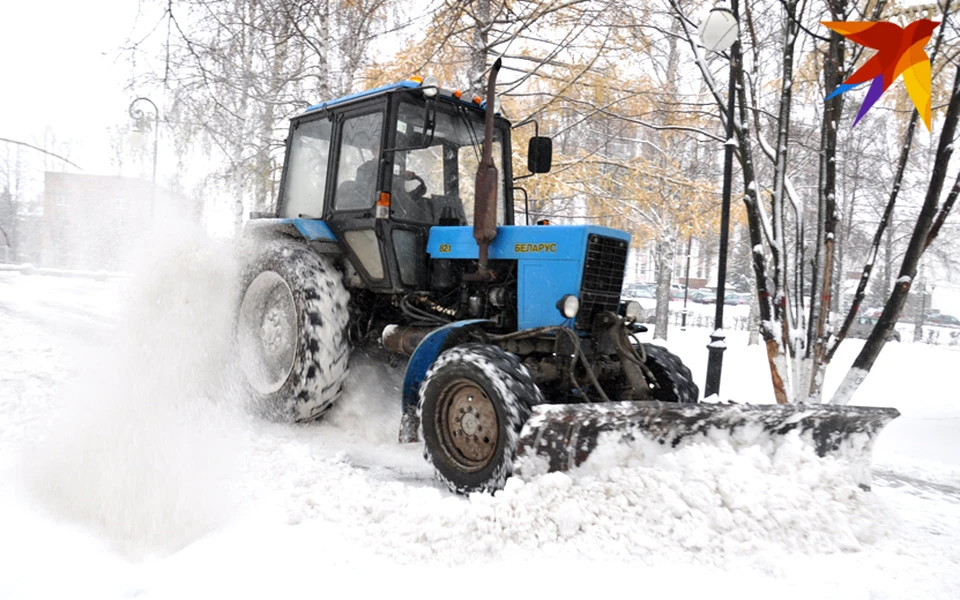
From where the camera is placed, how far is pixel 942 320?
113ft

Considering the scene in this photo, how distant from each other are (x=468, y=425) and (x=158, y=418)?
86.6 inches

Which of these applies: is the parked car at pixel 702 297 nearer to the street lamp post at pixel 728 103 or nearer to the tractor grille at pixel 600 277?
the street lamp post at pixel 728 103

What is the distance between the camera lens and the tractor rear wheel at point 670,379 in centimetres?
454

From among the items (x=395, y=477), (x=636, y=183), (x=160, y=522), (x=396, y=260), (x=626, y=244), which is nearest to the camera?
(x=160, y=522)

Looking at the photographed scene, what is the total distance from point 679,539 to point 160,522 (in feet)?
7.88

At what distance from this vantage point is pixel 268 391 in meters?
5.30

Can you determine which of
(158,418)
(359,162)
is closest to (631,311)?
(359,162)

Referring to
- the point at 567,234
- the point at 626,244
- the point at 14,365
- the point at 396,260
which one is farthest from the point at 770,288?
the point at 14,365

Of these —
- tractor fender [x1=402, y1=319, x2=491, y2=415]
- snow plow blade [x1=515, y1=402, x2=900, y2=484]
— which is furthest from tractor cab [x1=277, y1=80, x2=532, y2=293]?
snow plow blade [x1=515, y1=402, x2=900, y2=484]

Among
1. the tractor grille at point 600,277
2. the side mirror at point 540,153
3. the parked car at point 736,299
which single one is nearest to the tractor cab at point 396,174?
the side mirror at point 540,153

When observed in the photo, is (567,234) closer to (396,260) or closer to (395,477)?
(396,260)

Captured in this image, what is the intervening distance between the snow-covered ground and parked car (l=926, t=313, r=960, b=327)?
35.3m

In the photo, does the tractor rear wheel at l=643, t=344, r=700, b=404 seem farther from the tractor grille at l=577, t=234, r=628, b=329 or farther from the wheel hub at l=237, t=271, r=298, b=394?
the wheel hub at l=237, t=271, r=298, b=394

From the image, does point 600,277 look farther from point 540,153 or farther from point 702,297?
point 702,297
